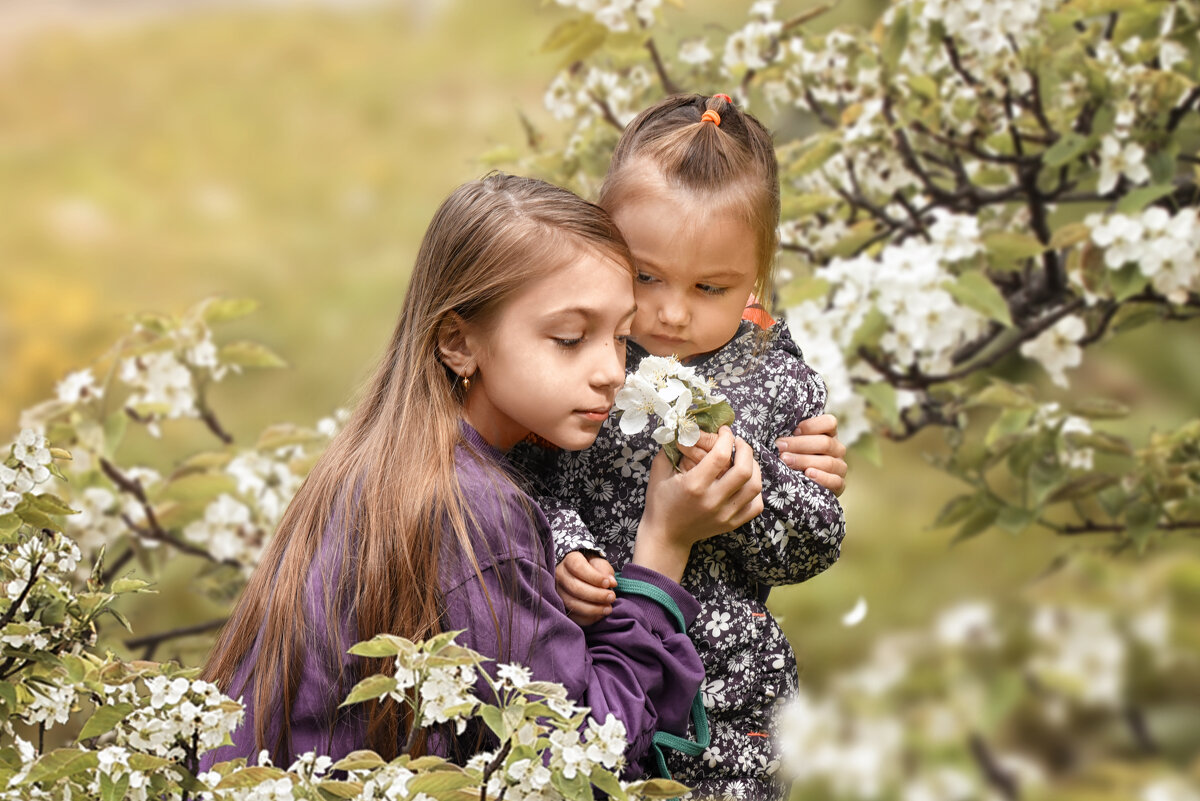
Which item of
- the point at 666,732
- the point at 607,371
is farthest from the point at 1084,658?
the point at 607,371

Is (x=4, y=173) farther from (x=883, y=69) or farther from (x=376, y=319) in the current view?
(x=883, y=69)

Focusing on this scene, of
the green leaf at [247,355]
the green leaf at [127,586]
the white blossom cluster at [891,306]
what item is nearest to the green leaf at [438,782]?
the green leaf at [127,586]

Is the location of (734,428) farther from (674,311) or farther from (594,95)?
(594,95)

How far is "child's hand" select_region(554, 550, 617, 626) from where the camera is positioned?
124 cm

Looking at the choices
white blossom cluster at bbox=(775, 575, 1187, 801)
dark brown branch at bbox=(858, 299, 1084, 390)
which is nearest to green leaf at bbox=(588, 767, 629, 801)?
dark brown branch at bbox=(858, 299, 1084, 390)

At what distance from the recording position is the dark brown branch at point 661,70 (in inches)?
91.7

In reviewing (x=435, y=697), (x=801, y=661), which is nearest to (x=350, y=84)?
(x=801, y=661)

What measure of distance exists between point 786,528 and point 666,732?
21 cm

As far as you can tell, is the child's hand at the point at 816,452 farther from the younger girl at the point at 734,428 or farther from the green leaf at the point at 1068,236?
the green leaf at the point at 1068,236

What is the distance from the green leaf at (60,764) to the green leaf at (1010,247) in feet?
5.08

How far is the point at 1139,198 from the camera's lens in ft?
7.05

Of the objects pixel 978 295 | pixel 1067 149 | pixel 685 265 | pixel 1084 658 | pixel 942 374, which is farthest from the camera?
pixel 1084 658

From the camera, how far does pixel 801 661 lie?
3.69 m

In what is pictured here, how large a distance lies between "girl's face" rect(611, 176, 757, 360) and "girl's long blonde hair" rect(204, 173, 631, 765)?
0.13ft
